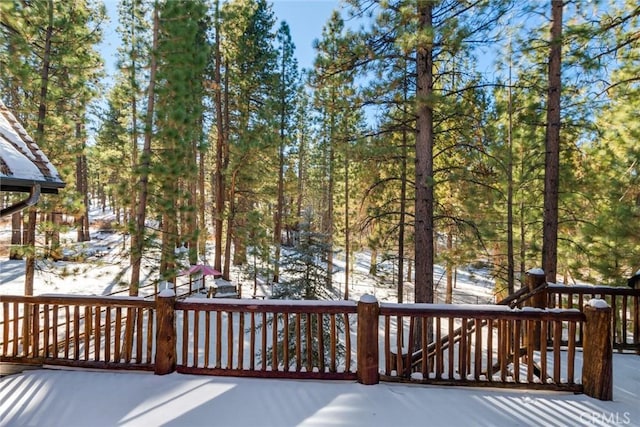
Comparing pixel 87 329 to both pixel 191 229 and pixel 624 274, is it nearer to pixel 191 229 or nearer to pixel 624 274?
pixel 191 229

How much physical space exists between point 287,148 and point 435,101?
37.8ft

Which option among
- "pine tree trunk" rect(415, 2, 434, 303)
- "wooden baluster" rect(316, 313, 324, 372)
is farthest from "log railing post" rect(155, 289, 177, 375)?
"pine tree trunk" rect(415, 2, 434, 303)

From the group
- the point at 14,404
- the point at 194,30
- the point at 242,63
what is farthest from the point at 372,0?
the point at 242,63

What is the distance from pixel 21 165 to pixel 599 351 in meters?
6.05

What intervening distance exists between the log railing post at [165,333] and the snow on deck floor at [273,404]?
0.14 metres

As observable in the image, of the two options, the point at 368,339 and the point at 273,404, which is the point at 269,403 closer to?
the point at 273,404

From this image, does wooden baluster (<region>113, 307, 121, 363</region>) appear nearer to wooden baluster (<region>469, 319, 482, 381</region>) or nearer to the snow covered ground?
the snow covered ground

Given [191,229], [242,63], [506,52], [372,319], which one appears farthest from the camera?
[242,63]

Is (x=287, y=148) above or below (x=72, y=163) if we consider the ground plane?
above

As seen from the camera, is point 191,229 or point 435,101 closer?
point 435,101

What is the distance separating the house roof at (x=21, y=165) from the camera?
3.05m

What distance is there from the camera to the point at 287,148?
51.3 ft

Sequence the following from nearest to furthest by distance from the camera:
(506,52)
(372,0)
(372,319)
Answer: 1. (372,319)
2. (372,0)
3. (506,52)

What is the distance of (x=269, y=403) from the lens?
8.90ft
